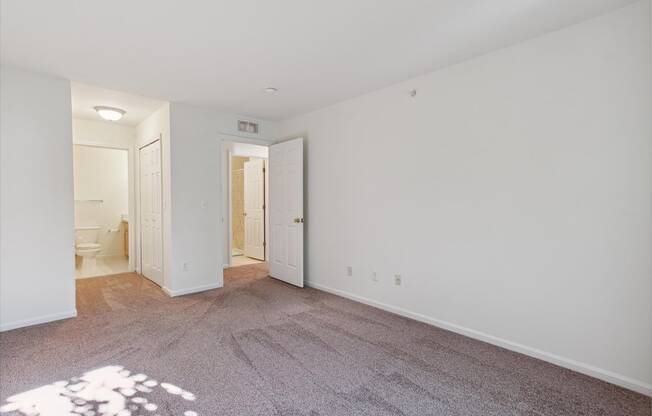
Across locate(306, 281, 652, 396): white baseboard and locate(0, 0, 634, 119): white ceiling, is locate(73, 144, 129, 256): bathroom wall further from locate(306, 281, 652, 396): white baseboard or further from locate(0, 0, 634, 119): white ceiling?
locate(306, 281, 652, 396): white baseboard

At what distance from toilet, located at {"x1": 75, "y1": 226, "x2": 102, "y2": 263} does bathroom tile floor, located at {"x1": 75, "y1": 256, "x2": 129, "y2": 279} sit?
6.6 inches

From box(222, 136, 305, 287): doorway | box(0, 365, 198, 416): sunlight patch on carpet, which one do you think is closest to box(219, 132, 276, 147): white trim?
box(222, 136, 305, 287): doorway

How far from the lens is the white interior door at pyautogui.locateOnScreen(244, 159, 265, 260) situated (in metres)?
6.64

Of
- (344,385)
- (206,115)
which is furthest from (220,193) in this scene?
(344,385)

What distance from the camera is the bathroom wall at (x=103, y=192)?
270 inches

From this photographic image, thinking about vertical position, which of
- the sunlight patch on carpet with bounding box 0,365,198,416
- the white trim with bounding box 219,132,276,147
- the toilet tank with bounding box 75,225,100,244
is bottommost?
the sunlight patch on carpet with bounding box 0,365,198,416

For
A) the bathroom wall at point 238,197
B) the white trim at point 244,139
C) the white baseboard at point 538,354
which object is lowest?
the white baseboard at point 538,354

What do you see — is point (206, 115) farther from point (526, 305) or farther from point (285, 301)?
point (526, 305)

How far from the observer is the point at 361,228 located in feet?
13.0

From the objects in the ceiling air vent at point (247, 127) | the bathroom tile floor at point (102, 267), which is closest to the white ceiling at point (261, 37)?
the ceiling air vent at point (247, 127)

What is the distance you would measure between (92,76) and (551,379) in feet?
15.6

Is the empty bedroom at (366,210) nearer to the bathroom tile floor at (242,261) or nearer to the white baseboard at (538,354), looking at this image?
the white baseboard at (538,354)

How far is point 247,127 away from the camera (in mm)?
4875

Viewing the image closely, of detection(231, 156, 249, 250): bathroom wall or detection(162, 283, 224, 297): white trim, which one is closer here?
detection(162, 283, 224, 297): white trim
